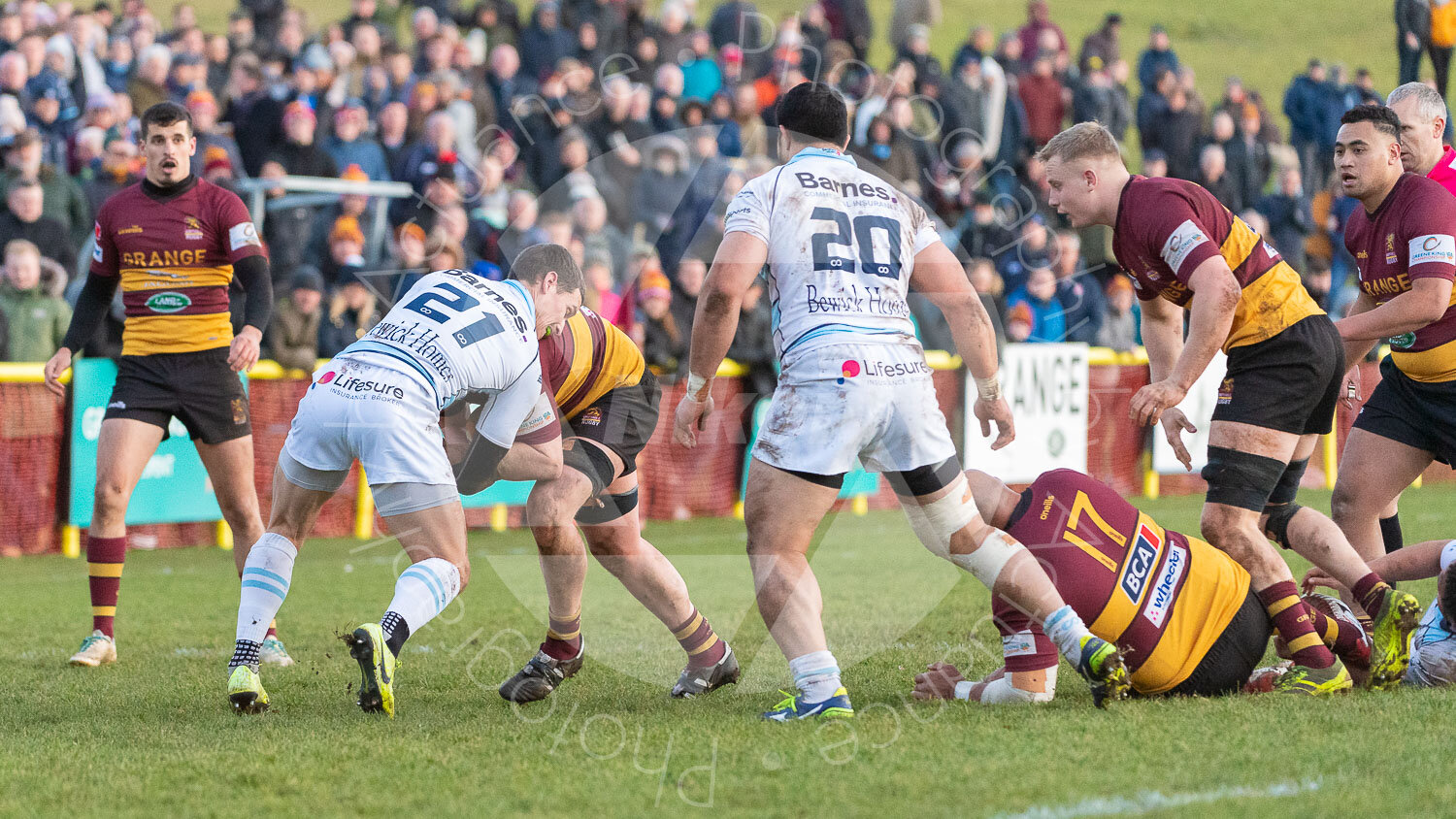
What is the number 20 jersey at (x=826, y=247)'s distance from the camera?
483 cm

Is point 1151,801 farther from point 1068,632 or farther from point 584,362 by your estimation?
point 584,362

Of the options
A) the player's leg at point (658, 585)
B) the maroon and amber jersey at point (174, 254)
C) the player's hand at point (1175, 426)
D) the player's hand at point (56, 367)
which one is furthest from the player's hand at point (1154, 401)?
the player's hand at point (56, 367)

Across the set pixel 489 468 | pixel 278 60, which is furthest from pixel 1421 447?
pixel 278 60

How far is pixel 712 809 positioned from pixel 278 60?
11.2 meters

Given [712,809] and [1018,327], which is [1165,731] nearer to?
[712,809]

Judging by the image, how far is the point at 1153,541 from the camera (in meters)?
5.11

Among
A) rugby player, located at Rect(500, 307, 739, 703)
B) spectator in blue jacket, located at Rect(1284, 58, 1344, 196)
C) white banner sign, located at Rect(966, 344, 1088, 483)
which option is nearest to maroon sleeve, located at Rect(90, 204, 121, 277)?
rugby player, located at Rect(500, 307, 739, 703)

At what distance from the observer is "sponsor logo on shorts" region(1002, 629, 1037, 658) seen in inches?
200

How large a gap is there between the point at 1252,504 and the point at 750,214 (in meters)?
2.12

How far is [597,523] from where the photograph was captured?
5.93 m

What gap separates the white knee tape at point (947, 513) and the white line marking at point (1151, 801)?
4.19 feet

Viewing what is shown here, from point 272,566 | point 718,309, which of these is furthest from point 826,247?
point 272,566

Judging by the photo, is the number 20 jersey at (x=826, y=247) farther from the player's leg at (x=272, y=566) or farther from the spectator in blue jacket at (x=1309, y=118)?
the spectator in blue jacket at (x=1309, y=118)

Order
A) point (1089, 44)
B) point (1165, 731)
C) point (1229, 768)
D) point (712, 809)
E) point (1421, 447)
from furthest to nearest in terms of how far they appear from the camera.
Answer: point (1089, 44)
point (1421, 447)
point (1165, 731)
point (1229, 768)
point (712, 809)
